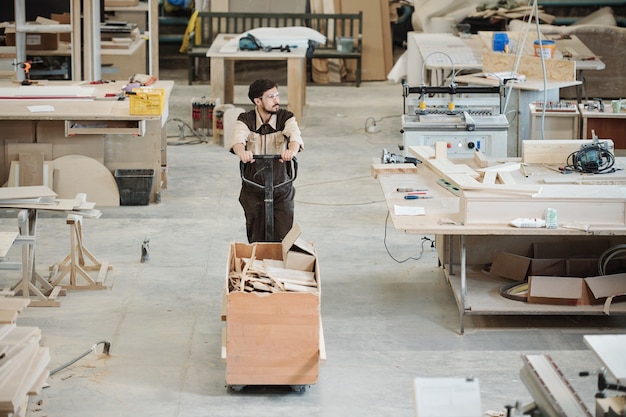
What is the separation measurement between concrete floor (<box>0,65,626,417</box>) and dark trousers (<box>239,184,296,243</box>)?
2.00ft

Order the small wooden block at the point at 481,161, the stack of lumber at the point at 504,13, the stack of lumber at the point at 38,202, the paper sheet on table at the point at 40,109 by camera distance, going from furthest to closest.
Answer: the stack of lumber at the point at 504,13
the paper sheet on table at the point at 40,109
the small wooden block at the point at 481,161
the stack of lumber at the point at 38,202

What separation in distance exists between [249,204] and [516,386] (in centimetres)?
221

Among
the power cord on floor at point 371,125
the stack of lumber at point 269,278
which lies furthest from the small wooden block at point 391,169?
Result: the power cord on floor at point 371,125

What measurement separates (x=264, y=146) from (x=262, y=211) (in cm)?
46

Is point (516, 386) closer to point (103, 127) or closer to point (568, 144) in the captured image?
point (568, 144)

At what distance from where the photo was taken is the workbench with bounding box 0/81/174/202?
9930 mm

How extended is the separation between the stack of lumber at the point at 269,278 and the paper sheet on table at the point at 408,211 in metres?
0.75

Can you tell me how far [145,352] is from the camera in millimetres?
6895

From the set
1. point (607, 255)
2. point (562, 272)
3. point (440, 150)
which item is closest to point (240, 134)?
point (440, 150)

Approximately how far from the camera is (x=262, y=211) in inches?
296

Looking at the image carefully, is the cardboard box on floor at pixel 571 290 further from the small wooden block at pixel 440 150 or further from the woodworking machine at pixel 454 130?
the woodworking machine at pixel 454 130

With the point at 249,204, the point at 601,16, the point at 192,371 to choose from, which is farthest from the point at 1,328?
the point at 601,16

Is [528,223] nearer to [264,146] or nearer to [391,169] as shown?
[391,169]

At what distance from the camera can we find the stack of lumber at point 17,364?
192 inches
